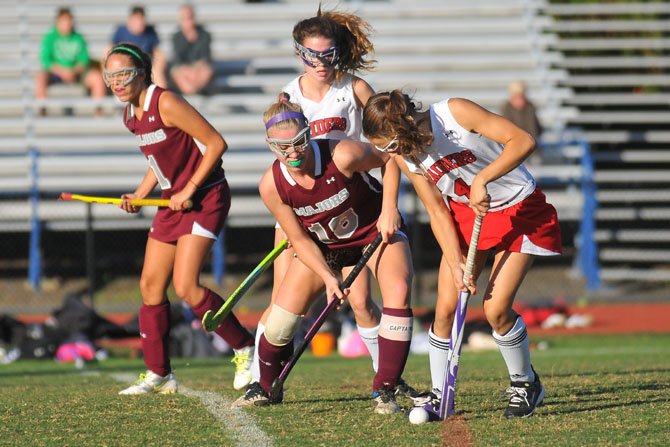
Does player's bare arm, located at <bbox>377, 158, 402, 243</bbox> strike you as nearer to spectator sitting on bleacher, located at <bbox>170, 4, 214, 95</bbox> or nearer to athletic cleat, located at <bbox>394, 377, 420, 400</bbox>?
athletic cleat, located at <bbox>394, 377, 420, 400</bbox>

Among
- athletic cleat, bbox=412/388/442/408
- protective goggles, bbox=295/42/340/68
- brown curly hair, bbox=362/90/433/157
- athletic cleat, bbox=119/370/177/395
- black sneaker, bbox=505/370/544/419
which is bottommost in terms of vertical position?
athletic cleat, bbox=119/370/177/395

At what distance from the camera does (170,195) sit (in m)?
6.33

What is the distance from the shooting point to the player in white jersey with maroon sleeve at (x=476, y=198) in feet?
15.6

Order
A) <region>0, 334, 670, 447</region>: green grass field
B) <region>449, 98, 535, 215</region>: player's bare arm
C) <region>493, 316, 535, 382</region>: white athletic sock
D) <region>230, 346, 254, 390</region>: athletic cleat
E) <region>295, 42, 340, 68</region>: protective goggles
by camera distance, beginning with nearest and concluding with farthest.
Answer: <region>0, 334, 670, 447</region>: green grass field → <region>449, 98, 535, 215</region>: player's bare arm → <region>493, 316, 535, 382</region>: white athletic sock → <region>295, 42, 340, 68</region>: protective goggles → <region>230, 346, 254, 390</region>: athletic cleat

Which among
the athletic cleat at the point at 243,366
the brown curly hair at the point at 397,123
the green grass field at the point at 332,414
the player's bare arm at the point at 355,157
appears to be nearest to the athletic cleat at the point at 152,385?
the green grass field at the point at 332,414

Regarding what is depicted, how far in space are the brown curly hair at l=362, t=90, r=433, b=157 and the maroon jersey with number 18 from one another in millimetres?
448

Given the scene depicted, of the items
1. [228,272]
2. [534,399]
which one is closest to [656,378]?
[534,399]

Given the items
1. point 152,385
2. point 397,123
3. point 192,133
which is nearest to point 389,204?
point 397,123

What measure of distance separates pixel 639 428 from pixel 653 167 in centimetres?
1236

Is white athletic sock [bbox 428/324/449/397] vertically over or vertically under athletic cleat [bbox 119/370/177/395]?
over

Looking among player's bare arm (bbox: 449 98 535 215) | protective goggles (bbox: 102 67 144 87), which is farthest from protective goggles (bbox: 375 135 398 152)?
protective goggles (bbox: 102 67 144 87)

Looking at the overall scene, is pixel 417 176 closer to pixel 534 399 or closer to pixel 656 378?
pixel 534 399

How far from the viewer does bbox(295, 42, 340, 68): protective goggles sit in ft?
19.4

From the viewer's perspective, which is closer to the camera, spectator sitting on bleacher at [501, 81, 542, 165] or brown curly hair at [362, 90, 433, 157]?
brown curly hair at [362, 90, 433, 157]
